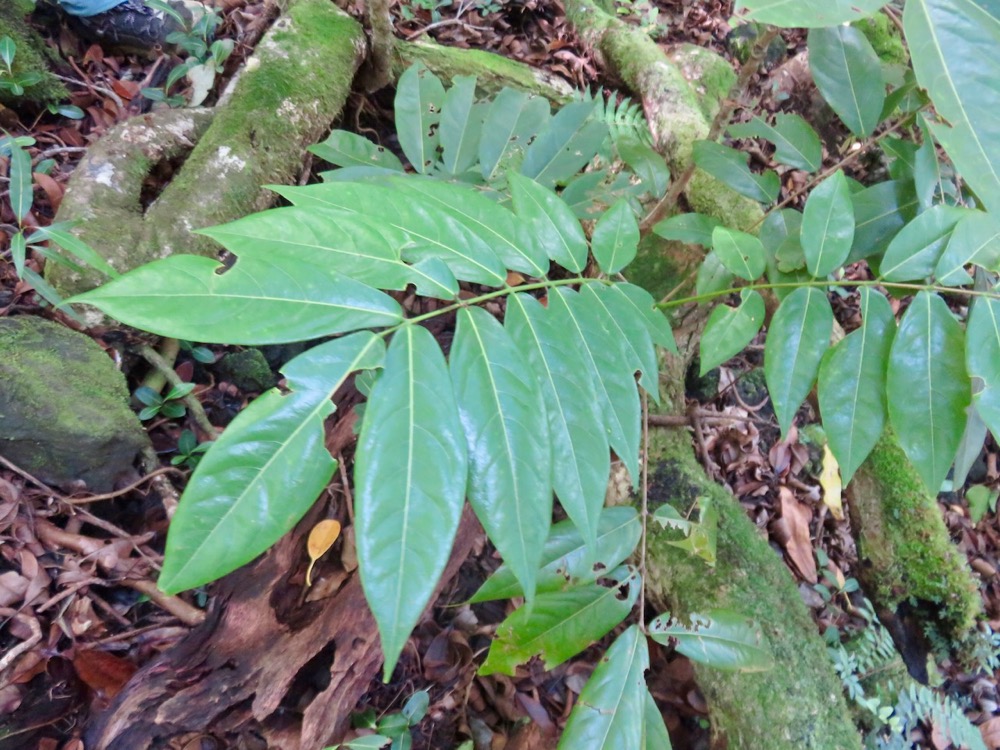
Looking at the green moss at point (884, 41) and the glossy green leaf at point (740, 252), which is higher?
the green moss at point (884, 41)

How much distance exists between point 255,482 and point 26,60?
8.82 ft

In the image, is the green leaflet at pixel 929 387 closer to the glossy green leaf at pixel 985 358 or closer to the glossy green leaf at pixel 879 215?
the glossy green leaf at pixel 985 358

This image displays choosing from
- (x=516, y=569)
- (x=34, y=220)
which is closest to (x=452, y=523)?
(x=516, y=569)

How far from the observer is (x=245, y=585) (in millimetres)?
1461

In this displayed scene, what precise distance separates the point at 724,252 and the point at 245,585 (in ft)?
4.59

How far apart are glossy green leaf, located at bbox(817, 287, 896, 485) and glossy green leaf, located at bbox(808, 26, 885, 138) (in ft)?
1.89

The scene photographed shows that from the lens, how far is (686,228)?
60.9 inches

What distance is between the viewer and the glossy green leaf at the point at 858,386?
0.97 metres

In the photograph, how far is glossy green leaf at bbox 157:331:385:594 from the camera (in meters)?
0.61

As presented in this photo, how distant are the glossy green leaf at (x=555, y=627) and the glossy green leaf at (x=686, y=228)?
935 millimetres

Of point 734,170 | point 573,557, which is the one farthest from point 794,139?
point 573,557

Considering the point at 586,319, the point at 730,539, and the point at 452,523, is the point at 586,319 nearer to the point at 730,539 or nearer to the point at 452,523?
the point at 452,523

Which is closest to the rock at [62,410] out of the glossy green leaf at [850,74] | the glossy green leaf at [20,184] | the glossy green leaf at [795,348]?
the glossy green leaf at [20,184]

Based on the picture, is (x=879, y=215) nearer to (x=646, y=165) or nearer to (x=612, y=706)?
(x=646, y=165)
